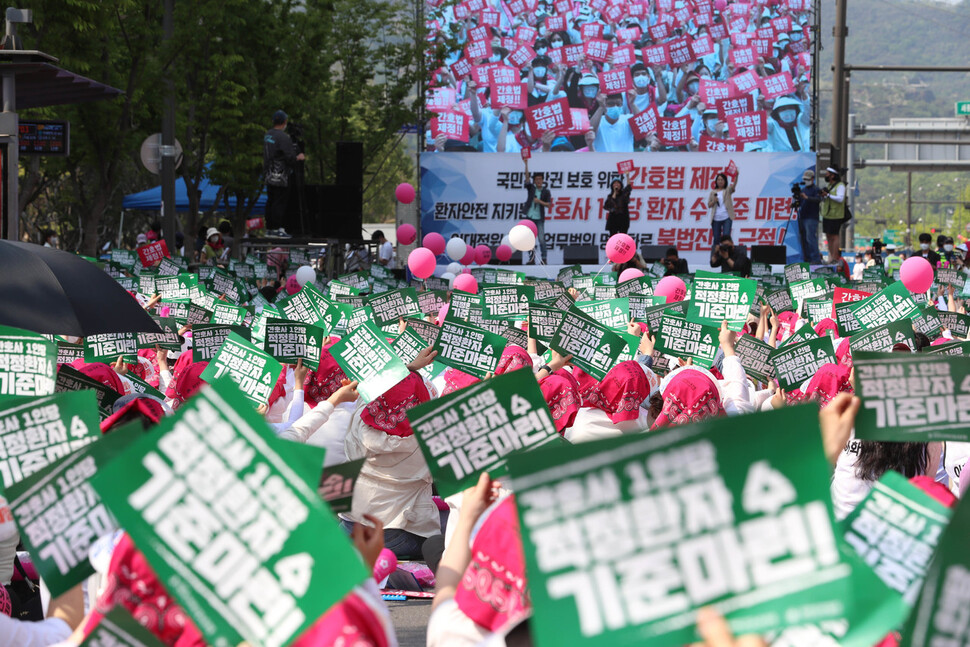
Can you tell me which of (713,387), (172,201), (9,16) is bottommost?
(713,387)

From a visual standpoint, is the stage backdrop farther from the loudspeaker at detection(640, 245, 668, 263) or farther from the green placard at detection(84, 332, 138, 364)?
the green placard at detection(84, 332, 138, 364)

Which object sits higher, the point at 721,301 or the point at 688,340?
the point at 721,301

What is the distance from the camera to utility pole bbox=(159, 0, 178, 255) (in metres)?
20.0

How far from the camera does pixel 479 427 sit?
138 inches

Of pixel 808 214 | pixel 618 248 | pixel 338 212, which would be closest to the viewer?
pixel 618 248

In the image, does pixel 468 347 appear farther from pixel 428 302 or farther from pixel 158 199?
pixel 158 199

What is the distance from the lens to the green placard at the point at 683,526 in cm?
195

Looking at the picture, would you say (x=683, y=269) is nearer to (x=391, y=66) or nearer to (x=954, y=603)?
(x=391, y=66)

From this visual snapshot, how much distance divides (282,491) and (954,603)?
120 centimetres

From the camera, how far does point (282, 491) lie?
2.31 m

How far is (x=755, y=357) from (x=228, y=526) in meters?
5.80

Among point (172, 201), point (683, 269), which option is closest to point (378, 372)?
point (683, 269)

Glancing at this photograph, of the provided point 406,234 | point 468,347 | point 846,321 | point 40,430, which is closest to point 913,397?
point 40,430

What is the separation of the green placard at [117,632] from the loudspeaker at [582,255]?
21.2 metres
